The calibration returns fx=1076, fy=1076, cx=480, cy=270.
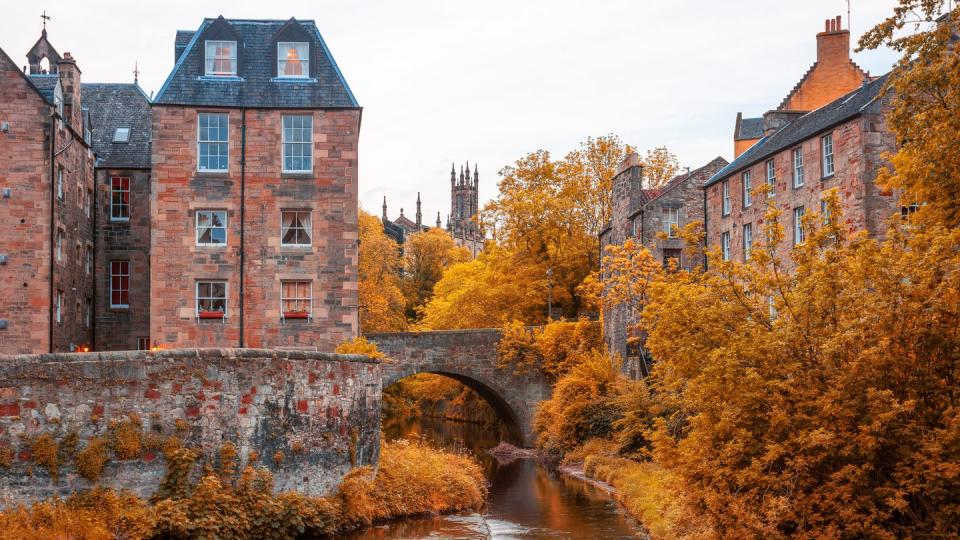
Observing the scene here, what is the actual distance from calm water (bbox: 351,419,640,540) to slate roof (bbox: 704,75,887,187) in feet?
40.5

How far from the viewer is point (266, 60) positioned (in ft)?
104

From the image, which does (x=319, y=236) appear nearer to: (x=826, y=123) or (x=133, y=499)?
(x=133, y=499)

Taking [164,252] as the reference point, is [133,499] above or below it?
below

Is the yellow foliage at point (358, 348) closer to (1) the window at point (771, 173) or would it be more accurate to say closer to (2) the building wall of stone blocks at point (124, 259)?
(2) the building wall of stone blocks at point (124, 259)

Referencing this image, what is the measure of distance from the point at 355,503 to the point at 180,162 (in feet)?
41.1

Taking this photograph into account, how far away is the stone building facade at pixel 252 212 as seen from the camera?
3022 centimetres

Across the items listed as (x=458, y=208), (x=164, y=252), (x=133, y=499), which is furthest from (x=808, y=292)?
(x=458, y=208)

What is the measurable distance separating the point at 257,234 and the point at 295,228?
1.08m

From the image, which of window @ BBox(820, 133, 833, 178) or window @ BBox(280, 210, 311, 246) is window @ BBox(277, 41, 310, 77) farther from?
window @ BBox(820, 133, 833, 178)

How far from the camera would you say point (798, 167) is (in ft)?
109

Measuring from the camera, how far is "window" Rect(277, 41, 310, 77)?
104 ft

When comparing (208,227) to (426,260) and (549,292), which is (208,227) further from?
(426,260)

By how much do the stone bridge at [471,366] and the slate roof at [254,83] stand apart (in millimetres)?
11142

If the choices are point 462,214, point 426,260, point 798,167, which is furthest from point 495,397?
point 462,214
